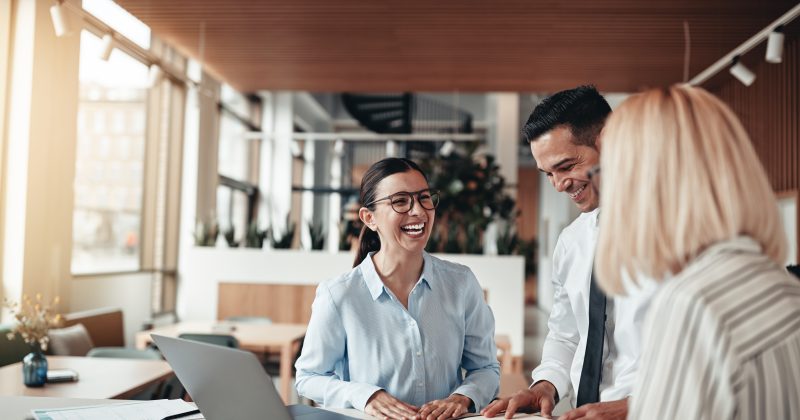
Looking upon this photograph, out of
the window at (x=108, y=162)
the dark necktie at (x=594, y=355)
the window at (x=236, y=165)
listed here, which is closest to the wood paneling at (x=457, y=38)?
the window at (x=108, y=162)

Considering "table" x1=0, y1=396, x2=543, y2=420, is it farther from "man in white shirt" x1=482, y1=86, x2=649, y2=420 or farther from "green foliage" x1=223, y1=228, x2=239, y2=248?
"green foliage" x1=223, y1=228, x2=239, y2=248

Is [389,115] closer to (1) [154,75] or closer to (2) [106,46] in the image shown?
(1) [154,75]

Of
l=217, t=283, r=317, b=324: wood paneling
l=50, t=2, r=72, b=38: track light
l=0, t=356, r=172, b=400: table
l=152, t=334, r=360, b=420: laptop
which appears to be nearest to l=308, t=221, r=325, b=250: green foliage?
l=217, t=283, r=317, b=324: wood paneling

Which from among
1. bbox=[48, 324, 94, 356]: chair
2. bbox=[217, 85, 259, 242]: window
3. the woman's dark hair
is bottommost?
bbox=[48, 324, 94, 356]: chair

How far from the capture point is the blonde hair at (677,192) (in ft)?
2.74

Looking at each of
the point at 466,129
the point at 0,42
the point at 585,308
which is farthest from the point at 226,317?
the point at 466,129

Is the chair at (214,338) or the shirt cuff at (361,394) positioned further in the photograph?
the chair at (214,338)

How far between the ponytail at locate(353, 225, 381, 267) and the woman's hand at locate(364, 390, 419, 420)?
54cm

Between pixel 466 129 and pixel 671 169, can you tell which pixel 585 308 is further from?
pixel 466 129

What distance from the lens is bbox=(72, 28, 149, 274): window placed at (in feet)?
21.1

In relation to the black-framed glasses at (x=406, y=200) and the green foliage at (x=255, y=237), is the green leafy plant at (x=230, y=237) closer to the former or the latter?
the green foliage at (x=255, y=237)

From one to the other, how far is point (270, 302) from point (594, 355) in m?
5.76

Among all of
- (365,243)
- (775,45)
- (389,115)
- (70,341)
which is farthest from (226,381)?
(389,115)

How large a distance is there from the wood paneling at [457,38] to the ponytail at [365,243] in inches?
150
